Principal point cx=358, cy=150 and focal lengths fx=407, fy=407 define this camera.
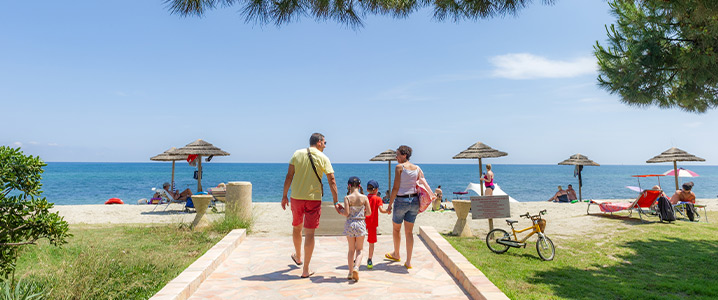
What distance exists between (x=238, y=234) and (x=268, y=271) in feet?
7.40

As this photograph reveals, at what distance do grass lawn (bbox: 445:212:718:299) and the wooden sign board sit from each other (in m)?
0.59

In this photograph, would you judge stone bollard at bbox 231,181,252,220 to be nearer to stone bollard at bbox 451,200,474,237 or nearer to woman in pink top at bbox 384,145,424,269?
stone bollard at bbox 451,200,474,237

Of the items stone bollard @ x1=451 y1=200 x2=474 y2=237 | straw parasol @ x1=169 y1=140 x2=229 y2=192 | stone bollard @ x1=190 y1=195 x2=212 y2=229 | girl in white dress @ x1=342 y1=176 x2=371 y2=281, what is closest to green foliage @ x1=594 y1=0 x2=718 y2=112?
stone bollard @ x1=451 y1=200 x2=474 y2=237

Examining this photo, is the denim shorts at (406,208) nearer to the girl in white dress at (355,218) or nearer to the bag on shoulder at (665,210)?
the girl in white dress at (355,218)

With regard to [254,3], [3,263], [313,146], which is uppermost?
[254,3]

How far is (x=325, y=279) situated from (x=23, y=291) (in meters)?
3.11

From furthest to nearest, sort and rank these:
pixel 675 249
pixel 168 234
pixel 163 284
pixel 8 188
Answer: pixel 168 234 < pixel 675 249 < pixel 163 284 < pixel 8 188

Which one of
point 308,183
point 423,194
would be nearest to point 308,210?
point 308,183

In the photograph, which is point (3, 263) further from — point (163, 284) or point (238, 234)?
point (238, 234)

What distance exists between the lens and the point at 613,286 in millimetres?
5227

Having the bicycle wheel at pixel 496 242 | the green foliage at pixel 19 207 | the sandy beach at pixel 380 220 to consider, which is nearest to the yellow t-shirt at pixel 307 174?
the green foliage at pixel 19 207

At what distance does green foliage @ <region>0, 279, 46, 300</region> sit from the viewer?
369 cm

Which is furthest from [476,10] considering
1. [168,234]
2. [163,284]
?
[168,234]

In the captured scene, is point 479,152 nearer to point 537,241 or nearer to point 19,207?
point 537,241
